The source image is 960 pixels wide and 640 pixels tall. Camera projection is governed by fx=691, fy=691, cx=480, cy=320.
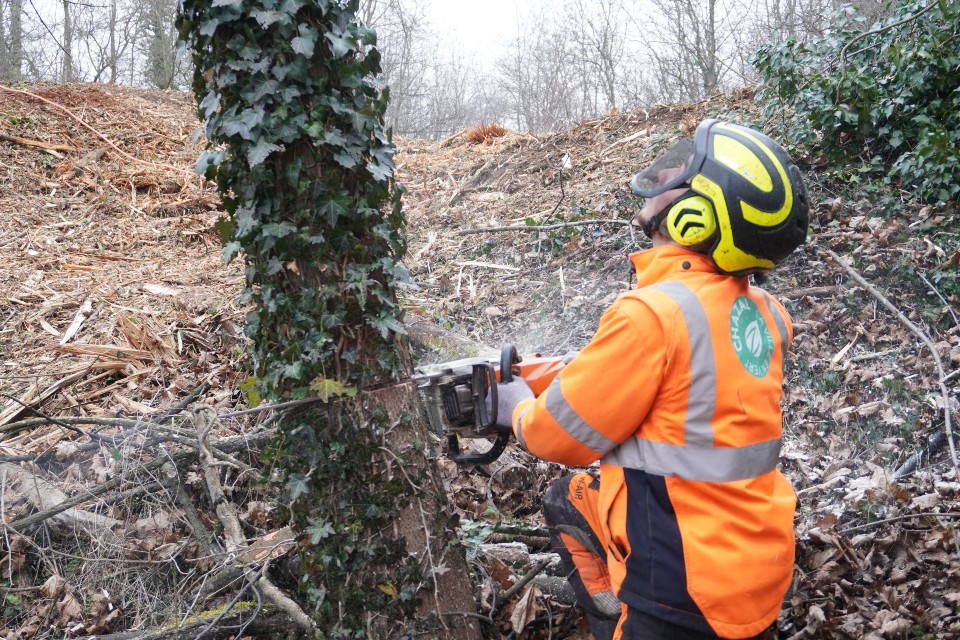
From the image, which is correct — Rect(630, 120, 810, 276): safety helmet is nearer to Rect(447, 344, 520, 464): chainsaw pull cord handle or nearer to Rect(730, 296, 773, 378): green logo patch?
Rect(730, 296, 773, 378): green logo patch

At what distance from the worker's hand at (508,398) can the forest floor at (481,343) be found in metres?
0.93

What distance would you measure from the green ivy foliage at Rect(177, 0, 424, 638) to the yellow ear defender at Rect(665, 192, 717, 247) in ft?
3.14

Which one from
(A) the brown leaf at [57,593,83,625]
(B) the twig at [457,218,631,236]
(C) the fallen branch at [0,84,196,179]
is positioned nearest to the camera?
(A) the brown leaf at [57,593,83,625]

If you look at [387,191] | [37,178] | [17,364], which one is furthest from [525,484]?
[37,178]

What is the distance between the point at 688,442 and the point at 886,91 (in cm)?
632

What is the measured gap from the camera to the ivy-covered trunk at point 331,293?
87.0 inches

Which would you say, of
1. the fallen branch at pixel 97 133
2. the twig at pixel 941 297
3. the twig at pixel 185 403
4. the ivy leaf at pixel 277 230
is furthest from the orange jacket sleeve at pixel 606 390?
the fallen branch at pixel 97 133

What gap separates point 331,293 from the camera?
7.67 feet

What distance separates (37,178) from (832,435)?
31.4ft

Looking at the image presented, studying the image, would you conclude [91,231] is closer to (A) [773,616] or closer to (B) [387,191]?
(B) [387,191]

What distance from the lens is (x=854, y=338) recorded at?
5.27m

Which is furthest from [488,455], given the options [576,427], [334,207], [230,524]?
[230,524]

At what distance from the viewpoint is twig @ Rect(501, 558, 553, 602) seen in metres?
3.05

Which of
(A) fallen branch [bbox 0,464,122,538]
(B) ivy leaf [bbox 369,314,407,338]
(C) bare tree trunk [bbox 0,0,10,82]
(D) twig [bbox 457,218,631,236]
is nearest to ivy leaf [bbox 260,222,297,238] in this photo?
(B) ivy leaf [bbox 369,314,407,338]
